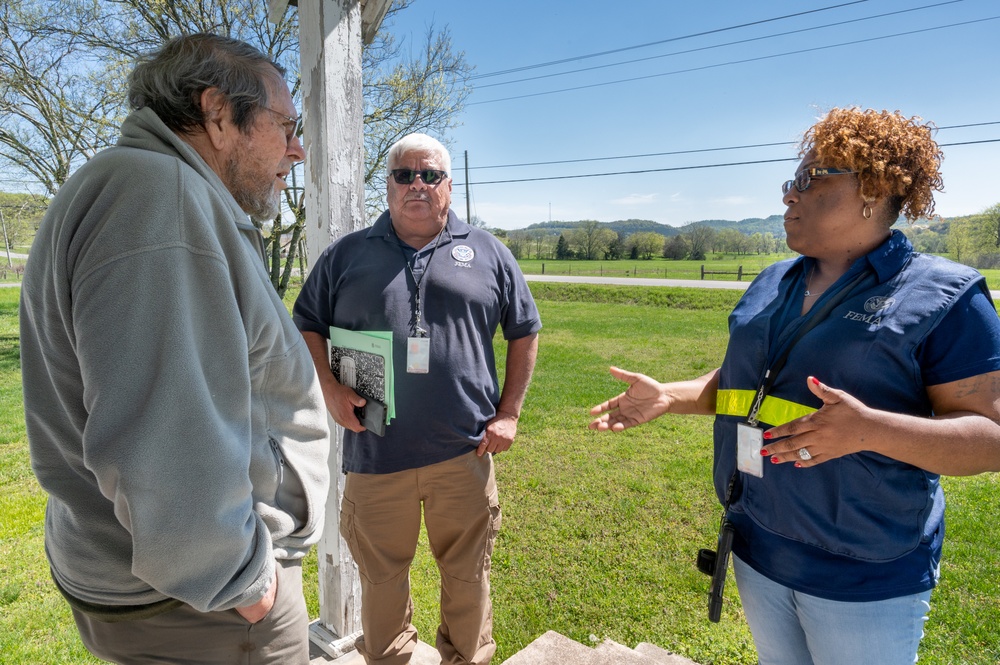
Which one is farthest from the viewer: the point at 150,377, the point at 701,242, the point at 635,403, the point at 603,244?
the point at 603,244

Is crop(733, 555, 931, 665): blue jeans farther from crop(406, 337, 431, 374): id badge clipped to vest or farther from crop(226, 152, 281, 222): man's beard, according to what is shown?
crop(226, 152, 281, 222): man's beard

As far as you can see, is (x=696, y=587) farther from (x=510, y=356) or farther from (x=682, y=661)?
(x=510, y=356)

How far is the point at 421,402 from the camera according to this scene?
210cm

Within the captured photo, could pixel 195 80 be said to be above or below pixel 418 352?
above

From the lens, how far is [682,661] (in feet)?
7.89

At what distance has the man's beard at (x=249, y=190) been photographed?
1.23m

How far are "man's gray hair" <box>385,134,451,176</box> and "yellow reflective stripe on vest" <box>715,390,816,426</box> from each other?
138 centimetres

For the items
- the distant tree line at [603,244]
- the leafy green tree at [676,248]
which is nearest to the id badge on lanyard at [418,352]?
the distant tree line at [603,244]

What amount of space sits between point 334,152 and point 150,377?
148cm

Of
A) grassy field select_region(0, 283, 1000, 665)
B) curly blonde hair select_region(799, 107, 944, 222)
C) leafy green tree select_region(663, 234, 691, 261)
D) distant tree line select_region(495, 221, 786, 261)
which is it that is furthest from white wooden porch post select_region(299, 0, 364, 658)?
leafy green tree select_region(663, 234, 691, 261)

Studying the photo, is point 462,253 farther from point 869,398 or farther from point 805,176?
point 869,398

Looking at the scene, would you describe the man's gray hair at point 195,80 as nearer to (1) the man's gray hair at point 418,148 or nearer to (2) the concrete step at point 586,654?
(1) the man's gray hair at point 418,148

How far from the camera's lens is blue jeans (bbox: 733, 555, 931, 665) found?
1.38m

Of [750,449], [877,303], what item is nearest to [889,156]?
[877,303]
